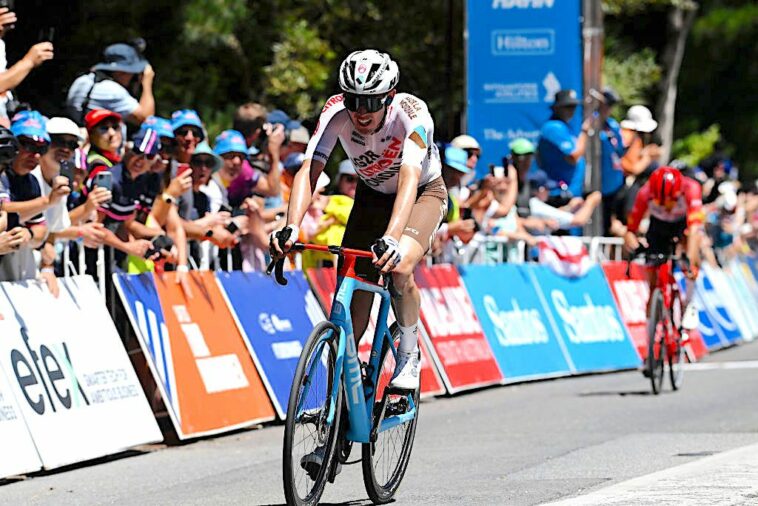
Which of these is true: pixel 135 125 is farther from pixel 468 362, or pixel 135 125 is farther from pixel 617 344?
pixel 617 344

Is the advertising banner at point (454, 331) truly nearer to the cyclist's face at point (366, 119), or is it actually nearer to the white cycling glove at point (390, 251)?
the cyclist's face at point (366, 119)

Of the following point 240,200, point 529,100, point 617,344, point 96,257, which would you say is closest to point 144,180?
point 96,257

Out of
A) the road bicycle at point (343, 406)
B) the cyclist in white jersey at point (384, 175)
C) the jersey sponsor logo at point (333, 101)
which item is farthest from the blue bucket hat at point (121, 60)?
the road bicycle at point (343, 406)

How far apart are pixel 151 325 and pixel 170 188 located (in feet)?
4.22

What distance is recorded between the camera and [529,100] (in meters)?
21.5

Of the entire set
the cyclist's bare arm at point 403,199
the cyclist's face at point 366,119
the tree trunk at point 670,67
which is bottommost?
the tree trunk at point 670,67

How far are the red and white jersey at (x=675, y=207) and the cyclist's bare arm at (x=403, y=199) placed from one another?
7.57 meters

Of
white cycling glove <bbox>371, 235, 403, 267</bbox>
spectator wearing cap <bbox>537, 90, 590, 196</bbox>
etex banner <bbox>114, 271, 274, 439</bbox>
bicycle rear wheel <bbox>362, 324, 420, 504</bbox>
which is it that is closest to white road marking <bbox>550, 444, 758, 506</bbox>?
bicycle rear wheel <bbox>362, 324, 420, 504</bbox>

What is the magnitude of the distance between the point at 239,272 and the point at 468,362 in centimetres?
341

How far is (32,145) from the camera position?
10.7 meters

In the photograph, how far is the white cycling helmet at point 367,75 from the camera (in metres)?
8.33

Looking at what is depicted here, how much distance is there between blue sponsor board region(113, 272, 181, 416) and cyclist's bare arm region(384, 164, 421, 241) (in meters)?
3.59

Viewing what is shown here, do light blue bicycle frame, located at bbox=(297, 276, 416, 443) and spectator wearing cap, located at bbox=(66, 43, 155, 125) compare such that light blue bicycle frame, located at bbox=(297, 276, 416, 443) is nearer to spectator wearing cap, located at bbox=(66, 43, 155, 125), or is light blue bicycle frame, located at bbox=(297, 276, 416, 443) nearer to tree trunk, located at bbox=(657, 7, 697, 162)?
spectator wearing cap, located at bbox=(66, 43, 155, 125)

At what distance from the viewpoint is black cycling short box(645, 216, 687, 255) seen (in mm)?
15812
